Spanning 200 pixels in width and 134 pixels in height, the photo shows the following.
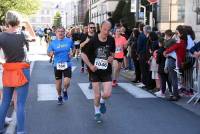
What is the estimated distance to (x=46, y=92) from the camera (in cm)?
1311

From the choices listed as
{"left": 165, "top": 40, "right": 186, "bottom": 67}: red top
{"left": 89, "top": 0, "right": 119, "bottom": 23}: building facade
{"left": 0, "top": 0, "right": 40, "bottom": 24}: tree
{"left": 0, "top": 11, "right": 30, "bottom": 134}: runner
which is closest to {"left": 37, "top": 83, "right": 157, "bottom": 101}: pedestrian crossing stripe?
{"left": 165, "top": 40, "right": 186, "bottom": 67}: red top

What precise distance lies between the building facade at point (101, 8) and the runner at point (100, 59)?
2245 inches

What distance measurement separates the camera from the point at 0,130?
25.3 feet

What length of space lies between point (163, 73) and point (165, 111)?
6.87 feet

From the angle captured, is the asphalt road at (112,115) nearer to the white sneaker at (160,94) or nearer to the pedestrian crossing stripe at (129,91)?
the pedestrian crossing stripe at (129,91)

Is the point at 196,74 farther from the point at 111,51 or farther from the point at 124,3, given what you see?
the point at 124,3

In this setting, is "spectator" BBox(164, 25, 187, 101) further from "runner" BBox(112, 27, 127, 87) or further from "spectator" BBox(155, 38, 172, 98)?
"runner" BBox(112, 27, 127, 87)

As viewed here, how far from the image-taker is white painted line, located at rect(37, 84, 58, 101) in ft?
39.2

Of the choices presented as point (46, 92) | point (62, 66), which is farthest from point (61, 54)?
point (46, 92)

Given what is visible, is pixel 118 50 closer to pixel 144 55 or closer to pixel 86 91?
pixel 144 55

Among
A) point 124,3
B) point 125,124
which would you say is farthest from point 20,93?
point 124,3

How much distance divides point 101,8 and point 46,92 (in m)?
62.3

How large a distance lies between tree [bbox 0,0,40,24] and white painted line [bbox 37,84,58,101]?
4636 cm

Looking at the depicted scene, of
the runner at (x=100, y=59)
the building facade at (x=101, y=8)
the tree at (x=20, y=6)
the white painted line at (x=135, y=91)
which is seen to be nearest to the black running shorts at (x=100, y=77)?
the runner at (x=100, y=59)
